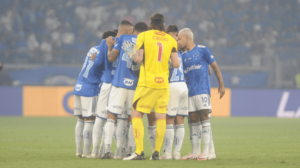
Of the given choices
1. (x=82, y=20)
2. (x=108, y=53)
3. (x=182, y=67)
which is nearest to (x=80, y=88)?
(x=108, y=53)

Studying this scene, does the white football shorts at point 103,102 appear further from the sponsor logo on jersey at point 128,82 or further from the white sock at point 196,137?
the white sock at point 196,137

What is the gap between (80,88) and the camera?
636 cm

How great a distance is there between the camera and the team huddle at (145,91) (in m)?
5.51

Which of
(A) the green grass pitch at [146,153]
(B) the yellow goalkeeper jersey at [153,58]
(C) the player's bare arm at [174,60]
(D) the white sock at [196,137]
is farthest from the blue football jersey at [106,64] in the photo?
(D) the white sock at [196,137]

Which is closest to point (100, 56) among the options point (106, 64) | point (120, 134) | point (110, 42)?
point (106, 64)

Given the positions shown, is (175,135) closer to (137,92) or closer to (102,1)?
(137,92)

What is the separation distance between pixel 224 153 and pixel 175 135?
1.13 m

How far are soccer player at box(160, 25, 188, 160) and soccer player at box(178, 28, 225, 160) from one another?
137 mm

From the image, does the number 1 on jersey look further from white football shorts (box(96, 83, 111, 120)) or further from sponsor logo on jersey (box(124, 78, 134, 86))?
white football shorts (box(96, 83, 111, 120))

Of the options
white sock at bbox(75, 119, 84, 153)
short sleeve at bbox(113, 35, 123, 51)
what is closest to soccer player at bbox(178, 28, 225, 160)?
short sleeve at bbox(113, 35, 123, 51)

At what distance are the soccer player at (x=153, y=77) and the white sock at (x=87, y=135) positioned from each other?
1.01 m

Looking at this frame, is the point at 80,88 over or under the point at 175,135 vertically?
over

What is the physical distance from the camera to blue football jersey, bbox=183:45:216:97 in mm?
6004

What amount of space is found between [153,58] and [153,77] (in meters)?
0.27
